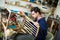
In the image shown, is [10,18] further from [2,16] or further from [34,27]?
[34,27]

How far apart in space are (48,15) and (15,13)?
13.4 inches

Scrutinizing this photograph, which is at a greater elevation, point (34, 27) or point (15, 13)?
point (15, 13)

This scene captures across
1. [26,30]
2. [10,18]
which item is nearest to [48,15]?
[26,30]

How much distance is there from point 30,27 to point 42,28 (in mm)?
124

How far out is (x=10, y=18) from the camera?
4.02 feet

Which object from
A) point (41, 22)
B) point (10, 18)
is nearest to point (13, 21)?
point (10, 18)

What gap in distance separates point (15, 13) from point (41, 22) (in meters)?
0.28

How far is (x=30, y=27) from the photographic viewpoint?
49.9 inches

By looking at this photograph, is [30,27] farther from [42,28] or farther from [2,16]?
[2,16]

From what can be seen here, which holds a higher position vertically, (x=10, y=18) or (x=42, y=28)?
(x=10, y=18)

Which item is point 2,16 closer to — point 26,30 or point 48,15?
point 26,30

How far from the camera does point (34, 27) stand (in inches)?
49.4

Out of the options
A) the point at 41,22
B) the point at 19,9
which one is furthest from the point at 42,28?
the point at 19,9

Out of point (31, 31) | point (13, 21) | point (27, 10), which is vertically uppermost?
point (27, 10)
